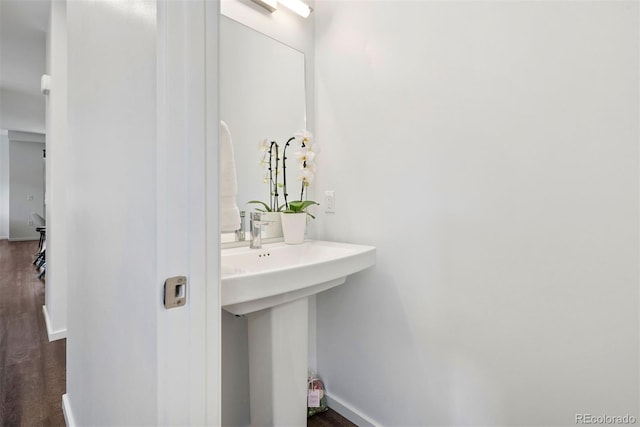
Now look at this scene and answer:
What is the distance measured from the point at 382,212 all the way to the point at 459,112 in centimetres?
51

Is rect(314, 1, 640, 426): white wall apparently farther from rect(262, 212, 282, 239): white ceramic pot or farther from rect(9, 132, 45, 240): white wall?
rect(9, 132, 45, 240): white wall

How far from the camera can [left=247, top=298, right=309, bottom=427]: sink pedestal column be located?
1212 mm

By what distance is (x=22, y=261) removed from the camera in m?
5.15

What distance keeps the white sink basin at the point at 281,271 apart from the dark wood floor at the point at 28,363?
1274 millimetres

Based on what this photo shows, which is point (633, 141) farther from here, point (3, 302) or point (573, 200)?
point (3, 302)

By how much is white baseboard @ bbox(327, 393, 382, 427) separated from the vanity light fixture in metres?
1.95

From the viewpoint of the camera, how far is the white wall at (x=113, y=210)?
639mm

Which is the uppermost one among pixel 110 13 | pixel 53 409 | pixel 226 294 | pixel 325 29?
pixel 325 29

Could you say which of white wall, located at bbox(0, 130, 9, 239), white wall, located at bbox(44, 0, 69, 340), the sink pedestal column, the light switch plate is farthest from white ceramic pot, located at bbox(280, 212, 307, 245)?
white wall, located at bbox(0, 130, 9, 239)

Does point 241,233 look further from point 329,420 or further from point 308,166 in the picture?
point 329,420

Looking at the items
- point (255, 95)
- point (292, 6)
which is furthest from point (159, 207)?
point (292, 6)

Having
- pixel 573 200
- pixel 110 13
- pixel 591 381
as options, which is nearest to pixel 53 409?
pixel 110 13

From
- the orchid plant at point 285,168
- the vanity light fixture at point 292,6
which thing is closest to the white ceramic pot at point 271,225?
the orchid plant at point 285,168

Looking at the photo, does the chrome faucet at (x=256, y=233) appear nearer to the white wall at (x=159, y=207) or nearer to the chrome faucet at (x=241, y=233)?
the chrome faucet at (x=241, y=233)
